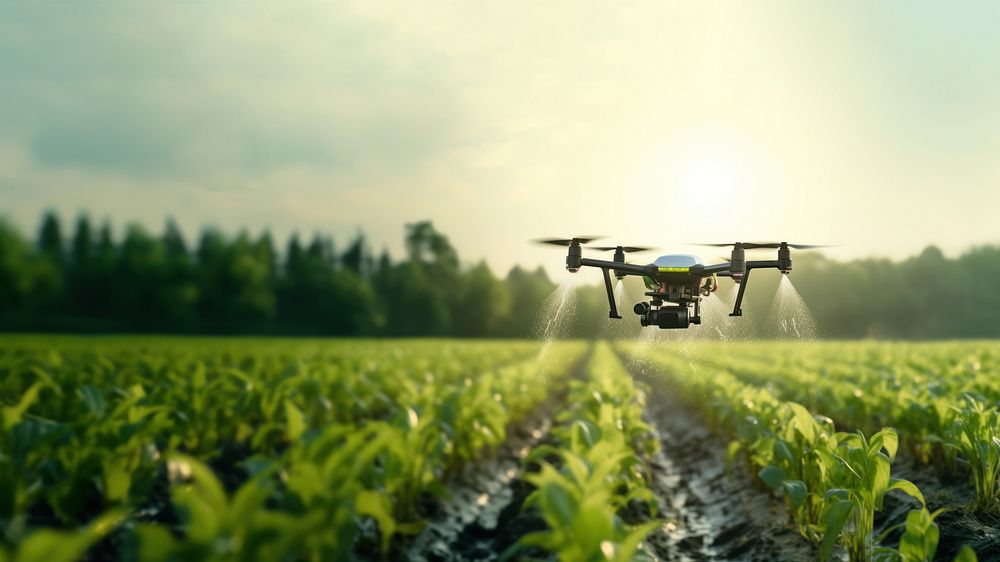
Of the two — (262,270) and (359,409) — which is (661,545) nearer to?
(359,409)

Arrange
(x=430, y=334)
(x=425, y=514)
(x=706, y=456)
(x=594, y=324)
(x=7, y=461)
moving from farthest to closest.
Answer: (x=430, y=334) → (x=706, y=456) → (x=425, y=514) → (x=594, y=324) → (x=7, y=461)

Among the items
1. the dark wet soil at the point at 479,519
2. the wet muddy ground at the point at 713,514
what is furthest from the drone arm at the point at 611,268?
the wet muddy ground at the point at 713,514

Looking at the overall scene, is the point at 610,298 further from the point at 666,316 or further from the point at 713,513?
the point at 713,513

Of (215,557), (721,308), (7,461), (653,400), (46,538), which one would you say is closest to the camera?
(46,538)

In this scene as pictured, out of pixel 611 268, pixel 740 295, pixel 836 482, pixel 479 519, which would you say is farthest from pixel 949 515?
pixel 479 519

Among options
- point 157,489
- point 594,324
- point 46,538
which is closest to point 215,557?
point 46,538

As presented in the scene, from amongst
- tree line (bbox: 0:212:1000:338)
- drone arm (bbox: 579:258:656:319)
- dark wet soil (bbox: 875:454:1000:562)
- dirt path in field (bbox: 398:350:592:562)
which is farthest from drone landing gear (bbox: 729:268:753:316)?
tree line (bbox: 0:212:1000:338)
